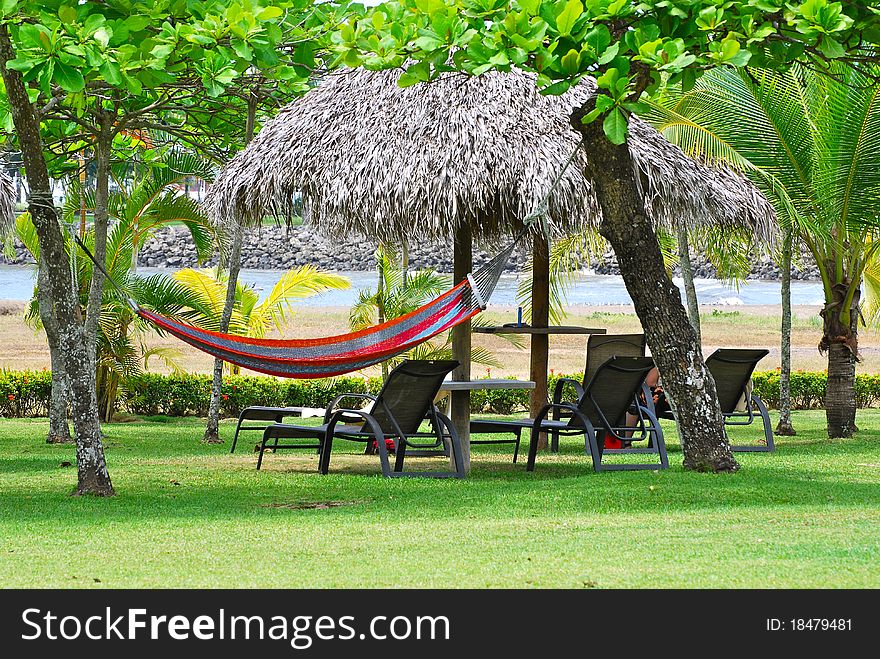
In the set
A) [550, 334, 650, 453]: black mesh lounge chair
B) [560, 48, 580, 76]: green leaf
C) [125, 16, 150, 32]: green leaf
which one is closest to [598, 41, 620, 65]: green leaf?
[560, 48, 580, 76]: green leaf

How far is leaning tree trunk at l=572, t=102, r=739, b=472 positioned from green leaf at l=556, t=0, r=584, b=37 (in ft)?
4.03

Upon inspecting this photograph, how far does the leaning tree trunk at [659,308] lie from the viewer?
5773 millimetres

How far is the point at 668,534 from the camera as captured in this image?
393 centimetres

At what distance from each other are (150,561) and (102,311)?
22.8 ft

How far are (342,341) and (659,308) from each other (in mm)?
1729

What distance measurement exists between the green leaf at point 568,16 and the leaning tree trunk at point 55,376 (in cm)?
517

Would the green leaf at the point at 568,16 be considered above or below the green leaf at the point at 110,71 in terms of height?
above

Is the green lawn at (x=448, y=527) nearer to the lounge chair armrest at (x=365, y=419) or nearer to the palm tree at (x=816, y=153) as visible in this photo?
the lounge chair armrest at (x=365, y=419)

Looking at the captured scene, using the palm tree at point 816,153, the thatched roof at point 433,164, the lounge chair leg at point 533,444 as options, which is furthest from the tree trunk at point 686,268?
the lounge chair leg at point 533,444

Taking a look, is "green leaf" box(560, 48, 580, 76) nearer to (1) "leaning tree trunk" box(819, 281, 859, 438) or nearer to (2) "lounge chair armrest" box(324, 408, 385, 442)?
(2) "lounge chair armrest" box(324, 408, 385, 442)

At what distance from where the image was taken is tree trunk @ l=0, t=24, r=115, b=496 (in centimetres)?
526
